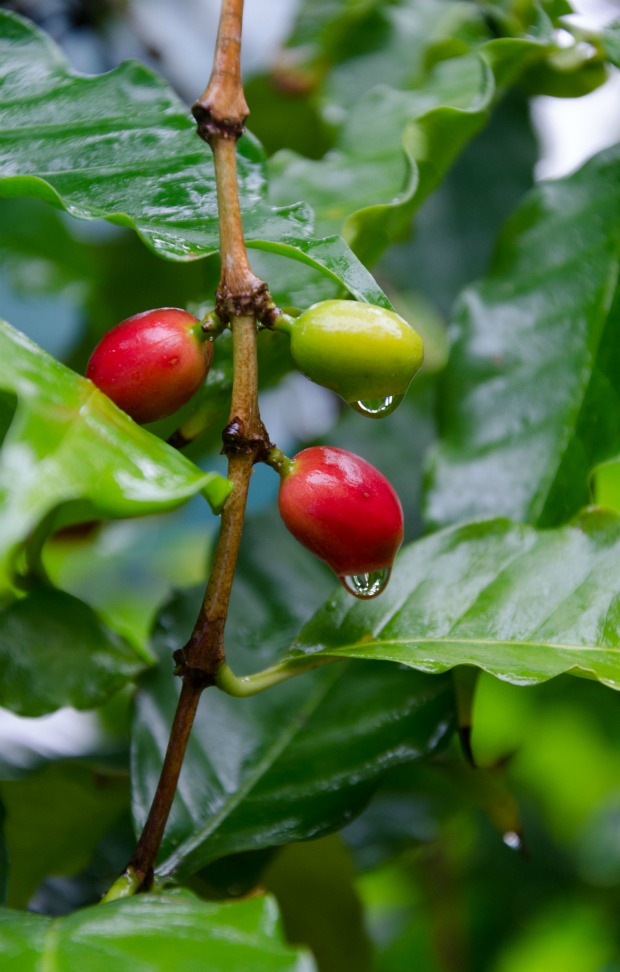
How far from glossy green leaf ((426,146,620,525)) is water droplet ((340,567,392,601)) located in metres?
0.19

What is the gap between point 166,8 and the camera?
6.11 ft

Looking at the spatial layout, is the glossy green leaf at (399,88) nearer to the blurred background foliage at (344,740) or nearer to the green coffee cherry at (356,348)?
the blurred background foliage at (344,740)

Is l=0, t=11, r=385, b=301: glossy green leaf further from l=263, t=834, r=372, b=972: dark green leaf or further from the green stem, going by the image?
l=263, t=834, r=372, b=972: dark green leaf

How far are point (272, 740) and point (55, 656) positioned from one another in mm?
160

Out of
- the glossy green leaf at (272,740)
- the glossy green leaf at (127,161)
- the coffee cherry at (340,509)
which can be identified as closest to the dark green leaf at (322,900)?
the glossy green leaf at (272,740)

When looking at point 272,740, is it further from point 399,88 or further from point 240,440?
point 399,88

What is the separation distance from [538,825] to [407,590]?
82 centimetres

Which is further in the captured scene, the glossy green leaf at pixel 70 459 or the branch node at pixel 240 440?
the branch node at pixel 240 440

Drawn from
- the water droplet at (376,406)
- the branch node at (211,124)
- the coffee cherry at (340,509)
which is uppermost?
Answer: the branch node at (211,124)

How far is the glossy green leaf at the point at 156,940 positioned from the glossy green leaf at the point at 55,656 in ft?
0.76

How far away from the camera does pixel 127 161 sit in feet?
1.89

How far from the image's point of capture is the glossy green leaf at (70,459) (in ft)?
1.19

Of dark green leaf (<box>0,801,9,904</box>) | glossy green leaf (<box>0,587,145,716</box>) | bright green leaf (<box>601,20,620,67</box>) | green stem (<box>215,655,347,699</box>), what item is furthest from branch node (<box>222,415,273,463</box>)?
bright green leaf (<box>601,20,620,67</box>)

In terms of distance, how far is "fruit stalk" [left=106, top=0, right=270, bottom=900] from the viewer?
48 centimetres
